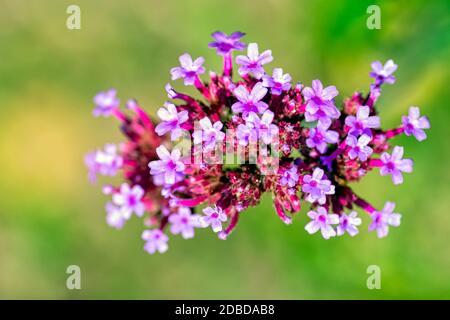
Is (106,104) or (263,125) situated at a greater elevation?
(106,104)

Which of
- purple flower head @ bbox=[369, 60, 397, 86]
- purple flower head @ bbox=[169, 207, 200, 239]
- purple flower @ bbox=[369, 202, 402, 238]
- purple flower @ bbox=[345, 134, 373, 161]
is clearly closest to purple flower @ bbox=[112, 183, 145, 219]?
purple flower head @ bbox=[169, 207, 200, 239]

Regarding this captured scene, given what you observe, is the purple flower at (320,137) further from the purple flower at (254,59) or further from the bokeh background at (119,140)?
the bokeh background at (119,140)

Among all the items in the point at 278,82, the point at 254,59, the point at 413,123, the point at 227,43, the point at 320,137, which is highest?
the point at 227,43

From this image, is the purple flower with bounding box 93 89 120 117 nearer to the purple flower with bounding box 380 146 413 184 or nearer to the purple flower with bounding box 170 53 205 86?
the purple flower with bounding box 170 53 205 86

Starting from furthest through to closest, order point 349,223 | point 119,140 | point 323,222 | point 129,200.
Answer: point 119,140
point 129,200
point 349,223
point 323,222

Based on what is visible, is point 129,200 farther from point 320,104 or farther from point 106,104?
point 320,104

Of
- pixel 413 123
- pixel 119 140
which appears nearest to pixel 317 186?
pixel 413 123
